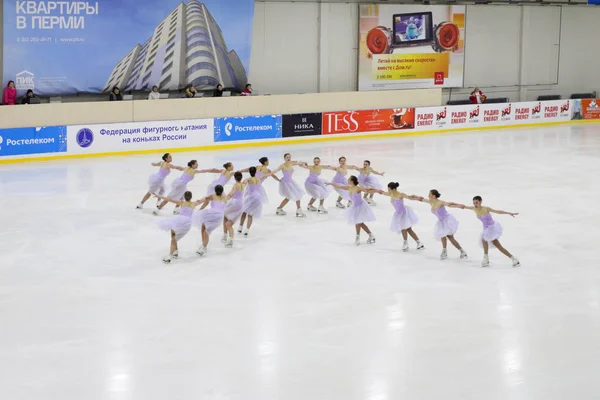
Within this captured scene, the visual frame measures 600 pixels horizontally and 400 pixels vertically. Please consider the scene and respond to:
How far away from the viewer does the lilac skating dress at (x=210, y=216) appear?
14.6 m

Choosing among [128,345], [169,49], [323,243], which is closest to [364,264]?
[323,243]

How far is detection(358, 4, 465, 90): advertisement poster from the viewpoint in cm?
3566

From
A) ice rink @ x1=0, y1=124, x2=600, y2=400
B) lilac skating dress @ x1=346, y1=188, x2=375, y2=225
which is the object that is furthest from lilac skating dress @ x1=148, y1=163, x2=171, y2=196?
lilac skating dress @ x1=346, y1=188, x2=375, y2=225

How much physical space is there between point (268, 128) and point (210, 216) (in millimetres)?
15481

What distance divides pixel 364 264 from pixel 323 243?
5.59 feet

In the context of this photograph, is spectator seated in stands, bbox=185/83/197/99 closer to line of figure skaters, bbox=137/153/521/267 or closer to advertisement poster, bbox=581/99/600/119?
line of figure skaters, bbox=137/153/521/267

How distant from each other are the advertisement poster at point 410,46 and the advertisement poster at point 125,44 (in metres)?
6.27

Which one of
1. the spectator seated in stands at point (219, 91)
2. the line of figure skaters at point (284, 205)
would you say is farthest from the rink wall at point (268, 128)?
the line of figure skaters at point (284, 205)

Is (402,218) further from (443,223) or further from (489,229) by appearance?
(489,229)

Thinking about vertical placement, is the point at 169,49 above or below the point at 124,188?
above

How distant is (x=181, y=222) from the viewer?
1424cm

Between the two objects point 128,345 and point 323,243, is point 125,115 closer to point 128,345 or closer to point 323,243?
point 323,243

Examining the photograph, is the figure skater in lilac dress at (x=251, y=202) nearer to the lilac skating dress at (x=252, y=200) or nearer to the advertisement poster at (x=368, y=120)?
the lilac skating dress at (x=252, y=200)

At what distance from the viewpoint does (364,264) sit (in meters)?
14.3
